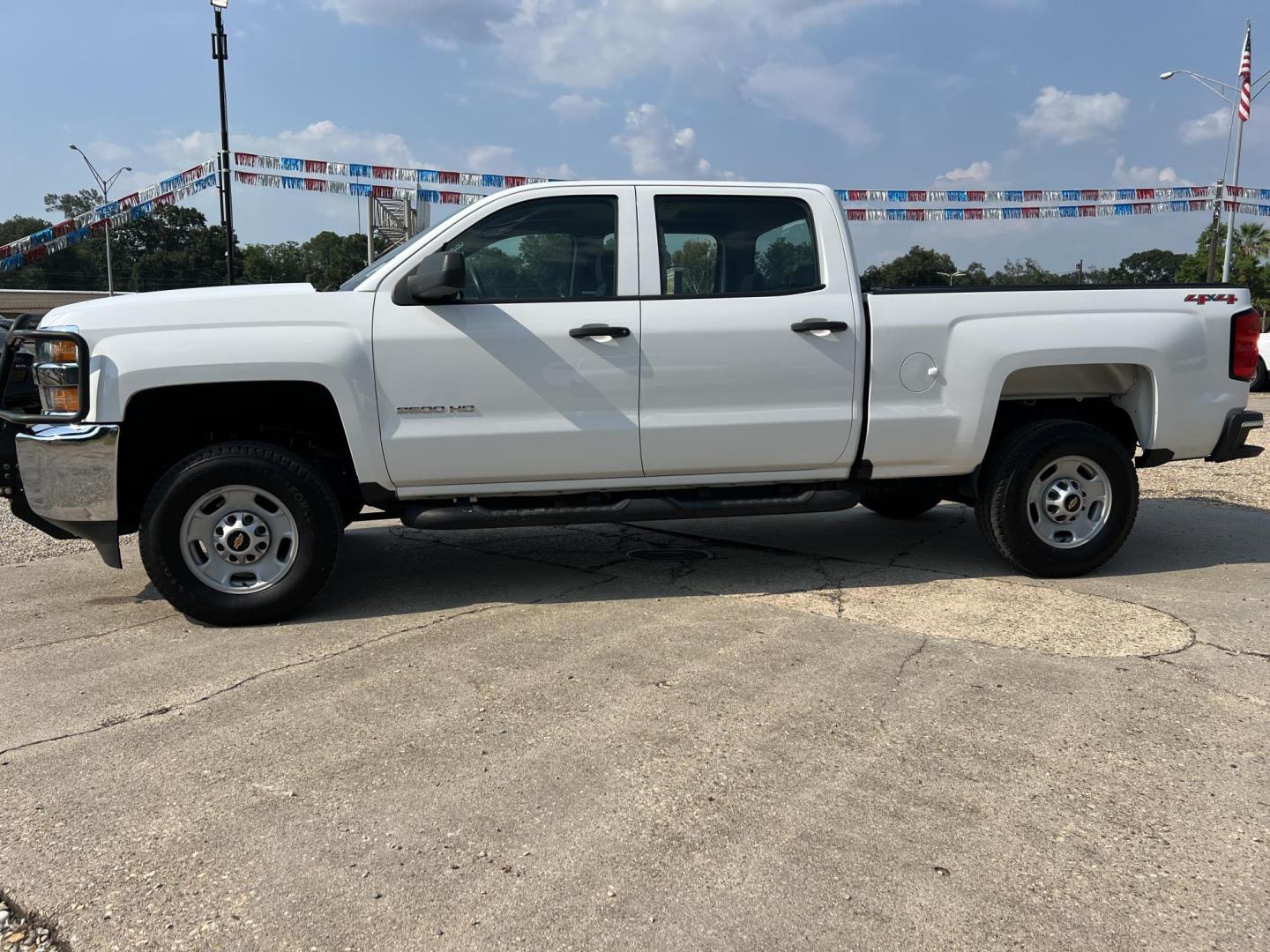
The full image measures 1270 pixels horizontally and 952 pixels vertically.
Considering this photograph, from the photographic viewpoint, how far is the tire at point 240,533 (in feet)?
14.1

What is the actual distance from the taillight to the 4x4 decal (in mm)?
90

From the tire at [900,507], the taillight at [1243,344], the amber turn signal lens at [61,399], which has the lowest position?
the tire at [900,507]

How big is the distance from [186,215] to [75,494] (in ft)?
248

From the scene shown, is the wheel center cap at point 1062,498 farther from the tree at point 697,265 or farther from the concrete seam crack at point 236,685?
the concrete seam crack at point 236,685

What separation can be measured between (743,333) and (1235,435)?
2.83 metres

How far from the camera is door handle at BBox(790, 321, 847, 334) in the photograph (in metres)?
4.70

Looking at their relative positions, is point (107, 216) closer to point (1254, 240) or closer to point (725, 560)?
point (725, 560)

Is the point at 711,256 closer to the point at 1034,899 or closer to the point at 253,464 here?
the point at 253,464

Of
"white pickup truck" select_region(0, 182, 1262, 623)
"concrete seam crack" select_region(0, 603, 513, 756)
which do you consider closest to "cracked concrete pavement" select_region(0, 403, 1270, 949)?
"concrete seam crack" select_region(0, 603, 513, 756)

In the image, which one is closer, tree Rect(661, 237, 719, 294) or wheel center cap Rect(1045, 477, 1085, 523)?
tree Rect(661, 237, 719, 294)

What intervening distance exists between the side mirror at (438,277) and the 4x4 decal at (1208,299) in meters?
3.81

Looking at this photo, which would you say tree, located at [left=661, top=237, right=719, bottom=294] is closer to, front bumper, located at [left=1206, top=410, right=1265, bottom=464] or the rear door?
the rear door

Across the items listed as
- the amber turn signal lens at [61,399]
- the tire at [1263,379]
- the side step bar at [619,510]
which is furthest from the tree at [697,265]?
the tire at [1263,379]

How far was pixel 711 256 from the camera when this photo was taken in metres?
4.82
